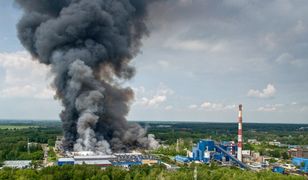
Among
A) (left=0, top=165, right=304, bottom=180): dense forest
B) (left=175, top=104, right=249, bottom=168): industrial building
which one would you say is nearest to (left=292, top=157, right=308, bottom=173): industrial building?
(left=175, top=104, right=249, bottom=168): industrial building

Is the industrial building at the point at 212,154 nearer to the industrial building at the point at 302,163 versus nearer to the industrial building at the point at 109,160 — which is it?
the industrial building at the point at 109,160

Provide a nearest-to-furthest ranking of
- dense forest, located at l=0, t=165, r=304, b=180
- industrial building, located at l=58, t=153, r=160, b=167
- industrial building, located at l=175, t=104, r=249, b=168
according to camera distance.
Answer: dense forest, located at l=0, t=165, r=304, b=180
industrial building, located at l=58, t=153, r=160, b=167
industrial building, located at l=175, t=104, r=249, b=168

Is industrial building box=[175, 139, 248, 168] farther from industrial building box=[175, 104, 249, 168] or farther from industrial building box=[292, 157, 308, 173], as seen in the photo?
industrial building box=[292, 157, 308, 173]

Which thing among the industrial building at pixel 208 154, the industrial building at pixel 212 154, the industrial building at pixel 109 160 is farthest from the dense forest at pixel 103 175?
the industrial building at pixel 208 154

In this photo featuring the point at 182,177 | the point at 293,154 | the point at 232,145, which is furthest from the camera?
the point at 293,154

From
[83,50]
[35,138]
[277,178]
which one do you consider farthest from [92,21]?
[35,138]

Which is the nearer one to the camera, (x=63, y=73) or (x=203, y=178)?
(x=203, y=178)

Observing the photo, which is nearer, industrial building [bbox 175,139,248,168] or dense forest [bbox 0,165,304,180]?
dense forest [bbox 0,165,304,180]

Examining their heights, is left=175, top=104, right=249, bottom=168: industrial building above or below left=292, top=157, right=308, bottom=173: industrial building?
above

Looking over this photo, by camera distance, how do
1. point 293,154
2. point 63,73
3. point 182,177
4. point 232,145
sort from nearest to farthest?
point 182,177, point 63,73, point 232,145, point 293,154

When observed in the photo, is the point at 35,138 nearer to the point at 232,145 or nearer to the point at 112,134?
the point at 112,134

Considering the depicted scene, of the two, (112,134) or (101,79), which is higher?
(101,79)
